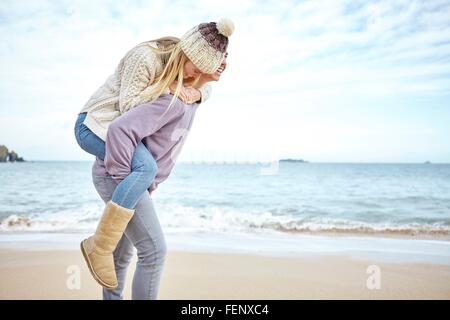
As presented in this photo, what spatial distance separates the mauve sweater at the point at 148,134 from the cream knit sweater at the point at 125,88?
40 millimetres

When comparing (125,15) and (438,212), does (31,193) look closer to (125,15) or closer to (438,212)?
(125,15)

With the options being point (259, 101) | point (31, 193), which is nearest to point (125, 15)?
point (259, 101)

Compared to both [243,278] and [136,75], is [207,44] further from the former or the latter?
[243,278]

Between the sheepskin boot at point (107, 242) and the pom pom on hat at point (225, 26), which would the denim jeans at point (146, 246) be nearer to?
the sheepskin boot at point (107, 242)

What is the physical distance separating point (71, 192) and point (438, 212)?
15.1 ft

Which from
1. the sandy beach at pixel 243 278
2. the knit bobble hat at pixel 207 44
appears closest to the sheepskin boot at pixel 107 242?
the knit bobble hat at pixel 207 44

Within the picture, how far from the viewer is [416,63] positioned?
3191 millimetres

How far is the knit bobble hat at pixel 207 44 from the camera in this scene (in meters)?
1.25

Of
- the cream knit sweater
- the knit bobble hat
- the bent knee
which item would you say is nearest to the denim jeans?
the bent knee

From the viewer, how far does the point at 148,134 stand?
1233 millimetres

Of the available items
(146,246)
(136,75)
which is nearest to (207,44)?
(136,75)

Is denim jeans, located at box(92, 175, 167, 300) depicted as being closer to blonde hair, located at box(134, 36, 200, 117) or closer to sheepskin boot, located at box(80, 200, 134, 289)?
sheepskin boot, located at box(80, 200, 134, 289)

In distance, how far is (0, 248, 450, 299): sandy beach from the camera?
6.65 feet

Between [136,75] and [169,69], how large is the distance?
94 millimetres
